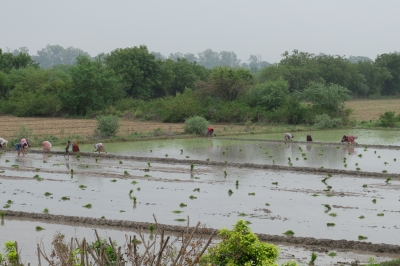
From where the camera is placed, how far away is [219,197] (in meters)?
17.9

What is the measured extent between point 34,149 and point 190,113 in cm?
1831

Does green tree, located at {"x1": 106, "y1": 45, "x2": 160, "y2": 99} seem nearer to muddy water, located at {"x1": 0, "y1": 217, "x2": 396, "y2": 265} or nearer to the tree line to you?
the tree line

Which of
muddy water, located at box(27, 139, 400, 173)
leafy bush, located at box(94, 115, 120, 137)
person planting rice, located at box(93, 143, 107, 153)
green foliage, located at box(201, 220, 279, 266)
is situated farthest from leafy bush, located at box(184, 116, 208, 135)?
green foliage, located at box(201, 220, 279, 266)

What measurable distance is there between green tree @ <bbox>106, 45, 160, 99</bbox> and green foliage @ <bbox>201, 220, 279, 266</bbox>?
52.0 m

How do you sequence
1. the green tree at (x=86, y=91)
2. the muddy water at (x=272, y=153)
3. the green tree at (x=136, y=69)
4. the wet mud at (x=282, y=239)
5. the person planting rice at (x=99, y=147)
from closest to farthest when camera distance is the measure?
the wet mud at (x=282, y=239) < the muddy water at (x=272, y=153) < the person planting rice at (x=99, y=147) < the green tree at (x=86, y=91) < the green tree at (x=136, y=69)

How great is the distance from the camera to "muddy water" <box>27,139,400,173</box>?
25.6 metres

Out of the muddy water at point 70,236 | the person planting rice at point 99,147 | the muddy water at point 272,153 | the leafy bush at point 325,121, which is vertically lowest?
the muddy water at point 70,236

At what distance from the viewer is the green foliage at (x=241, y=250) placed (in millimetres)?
7457

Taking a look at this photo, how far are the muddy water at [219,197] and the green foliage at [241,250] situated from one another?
6.02 m

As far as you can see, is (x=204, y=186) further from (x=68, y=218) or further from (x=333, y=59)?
(x=333, y=59)

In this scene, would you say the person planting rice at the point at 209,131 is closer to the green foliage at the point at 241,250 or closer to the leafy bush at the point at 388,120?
the leafy bush at the point at 388,120

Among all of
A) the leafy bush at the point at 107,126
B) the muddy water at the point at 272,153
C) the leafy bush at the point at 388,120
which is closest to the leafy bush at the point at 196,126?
the muddy water at the point at 272,153

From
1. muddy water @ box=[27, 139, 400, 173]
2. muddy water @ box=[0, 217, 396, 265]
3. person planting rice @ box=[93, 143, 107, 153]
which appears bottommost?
muddy water @ box=[0, 217, 396, 265]

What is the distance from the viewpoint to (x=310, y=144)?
3328cm
